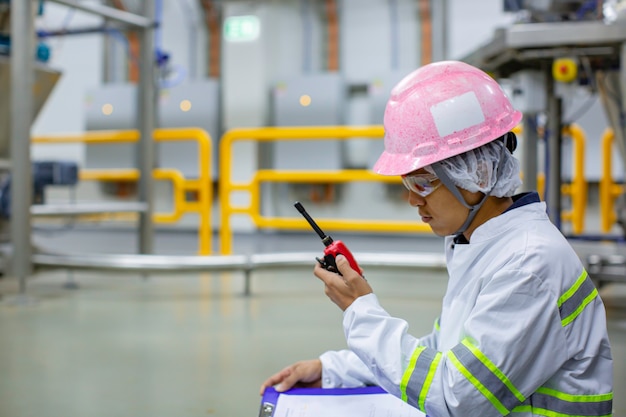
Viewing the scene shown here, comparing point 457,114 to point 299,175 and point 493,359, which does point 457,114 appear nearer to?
point 493,359

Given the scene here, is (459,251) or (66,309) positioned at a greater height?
(459,251)

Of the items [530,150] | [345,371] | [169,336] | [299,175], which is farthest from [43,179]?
[345,371]

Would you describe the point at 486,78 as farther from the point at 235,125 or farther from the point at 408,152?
the point at 235,125

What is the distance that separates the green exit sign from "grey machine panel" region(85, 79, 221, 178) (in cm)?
57

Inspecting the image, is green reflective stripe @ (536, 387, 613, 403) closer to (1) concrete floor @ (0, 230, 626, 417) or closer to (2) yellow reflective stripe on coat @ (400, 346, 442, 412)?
(2) yellow reflective stripe on coat @ (400, 346, 442, 412)

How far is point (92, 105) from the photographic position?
7672 mm

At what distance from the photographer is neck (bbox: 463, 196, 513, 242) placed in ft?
3.16

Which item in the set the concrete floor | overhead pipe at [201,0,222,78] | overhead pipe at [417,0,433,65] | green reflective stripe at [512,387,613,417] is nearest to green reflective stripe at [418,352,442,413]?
green reflective stripe at [512,387,613,417]

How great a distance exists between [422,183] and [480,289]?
18 centimetres

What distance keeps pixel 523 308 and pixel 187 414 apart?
38.9 inches

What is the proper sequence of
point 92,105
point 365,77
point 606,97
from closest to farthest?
point 606,97 → point 365,77 → point 92,105

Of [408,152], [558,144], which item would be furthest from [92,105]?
[408,152]

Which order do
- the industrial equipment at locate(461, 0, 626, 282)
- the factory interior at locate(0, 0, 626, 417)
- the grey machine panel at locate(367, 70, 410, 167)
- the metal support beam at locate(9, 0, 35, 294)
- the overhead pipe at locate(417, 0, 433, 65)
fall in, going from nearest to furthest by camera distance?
the factory interior at locate(0, 0, 626, 417) → the industrial equipment at locate(461, 0, 626, 282) → the metal support beam at locate(9, 0, 35, 294) → the grey machine panel at locate(367, 70, 410, 167) → the overhead pipe at locate(417, 0, 433, 65)

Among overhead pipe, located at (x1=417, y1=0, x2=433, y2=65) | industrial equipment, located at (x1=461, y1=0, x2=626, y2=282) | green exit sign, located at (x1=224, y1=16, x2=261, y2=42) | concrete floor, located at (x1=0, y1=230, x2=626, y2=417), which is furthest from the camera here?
green exit sign, located at (x1=224, y1=16, x2=261, y2=42)
